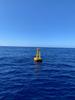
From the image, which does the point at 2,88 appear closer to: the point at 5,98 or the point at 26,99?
the point at 5,98

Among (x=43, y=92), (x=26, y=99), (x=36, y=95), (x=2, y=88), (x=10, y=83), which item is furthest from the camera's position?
(x=10, y=83)

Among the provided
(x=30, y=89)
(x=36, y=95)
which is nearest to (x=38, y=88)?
(x=30, y=89)

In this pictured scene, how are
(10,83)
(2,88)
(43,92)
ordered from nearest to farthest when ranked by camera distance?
(43,92)
(2,88)
(10,83)

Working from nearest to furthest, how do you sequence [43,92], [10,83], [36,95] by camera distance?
[36,95] < [43,92] < [10,83]

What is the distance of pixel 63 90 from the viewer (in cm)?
1878

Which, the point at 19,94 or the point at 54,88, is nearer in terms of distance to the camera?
the point at 19,94

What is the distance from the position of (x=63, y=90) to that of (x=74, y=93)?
140 centimetres

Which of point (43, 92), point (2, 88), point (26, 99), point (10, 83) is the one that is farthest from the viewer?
point (10, 83)

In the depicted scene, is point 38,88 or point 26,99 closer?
point 26,99

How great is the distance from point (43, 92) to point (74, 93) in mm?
3410

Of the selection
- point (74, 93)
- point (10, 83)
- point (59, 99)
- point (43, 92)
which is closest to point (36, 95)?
point (43, 92)

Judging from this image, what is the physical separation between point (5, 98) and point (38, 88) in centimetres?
484

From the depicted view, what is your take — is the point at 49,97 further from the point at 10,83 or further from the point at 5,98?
the point at 10,83

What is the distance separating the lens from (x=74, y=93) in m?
17.9
